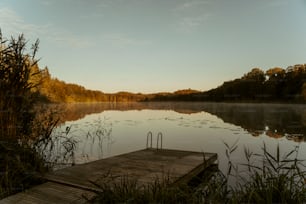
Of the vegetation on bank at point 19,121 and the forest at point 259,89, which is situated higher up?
the forest at point 259,89

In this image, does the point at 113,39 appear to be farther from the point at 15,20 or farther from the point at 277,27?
the point at 277,27

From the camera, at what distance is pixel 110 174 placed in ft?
13.1

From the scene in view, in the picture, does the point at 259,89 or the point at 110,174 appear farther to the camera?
the point at 259,89

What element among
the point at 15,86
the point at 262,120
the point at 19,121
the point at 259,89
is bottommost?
the point at 262,120

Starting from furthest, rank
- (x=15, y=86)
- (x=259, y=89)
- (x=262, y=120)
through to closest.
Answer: (x=259, y=89) → (x=262, y=120) → (x=15, y=86)

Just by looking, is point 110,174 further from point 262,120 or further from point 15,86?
point 262,120

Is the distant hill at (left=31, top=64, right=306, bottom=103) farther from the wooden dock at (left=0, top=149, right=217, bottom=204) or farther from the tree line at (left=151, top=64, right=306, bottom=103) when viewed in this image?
the wooden dock at (left=0, top=149, right=217, bottom=204)

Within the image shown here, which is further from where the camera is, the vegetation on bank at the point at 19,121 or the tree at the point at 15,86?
the tree at the point at 15,86

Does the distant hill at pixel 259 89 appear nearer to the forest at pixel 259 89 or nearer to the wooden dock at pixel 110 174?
the forest at pixel 259 89

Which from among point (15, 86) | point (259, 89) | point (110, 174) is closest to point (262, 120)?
point (110, 174)

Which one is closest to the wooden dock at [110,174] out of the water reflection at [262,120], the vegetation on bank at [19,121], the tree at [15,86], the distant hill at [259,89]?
the vegetation on bank at [19,121]

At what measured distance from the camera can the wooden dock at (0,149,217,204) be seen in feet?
9.95

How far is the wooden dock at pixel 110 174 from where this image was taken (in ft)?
9.95

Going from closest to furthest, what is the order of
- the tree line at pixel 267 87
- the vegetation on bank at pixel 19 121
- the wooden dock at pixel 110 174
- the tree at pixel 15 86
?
the wooden dock at pixel 110 174, the vegetation on bank at pixel 19 121, the tree at pixel 15 86, the tree line at pixel 267 87
